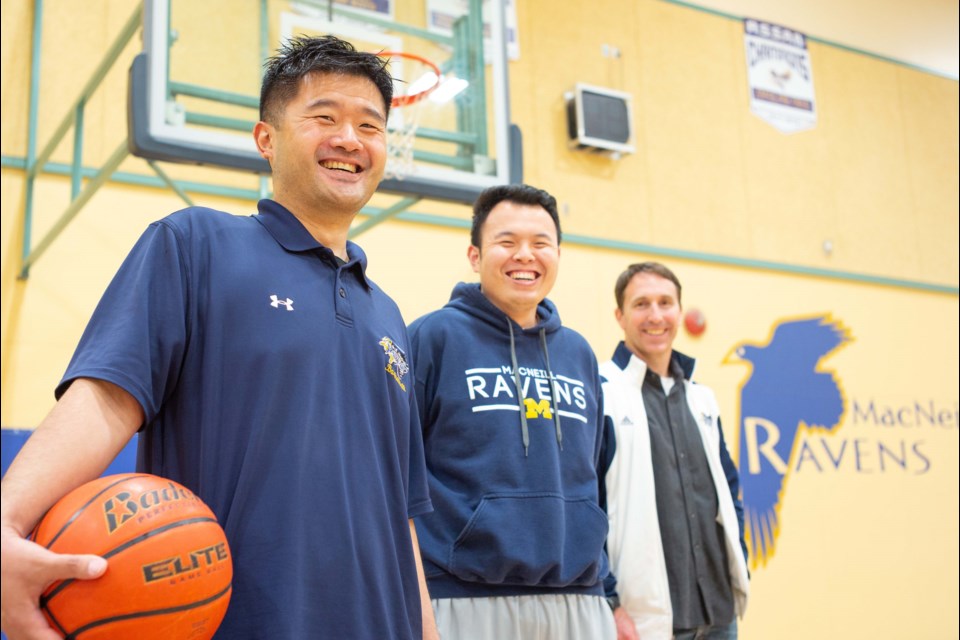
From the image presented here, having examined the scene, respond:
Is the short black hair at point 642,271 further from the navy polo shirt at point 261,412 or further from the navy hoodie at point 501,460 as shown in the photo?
the navy polo shirt at point 261,412

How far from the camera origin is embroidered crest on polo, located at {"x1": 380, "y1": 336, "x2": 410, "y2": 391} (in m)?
1.54

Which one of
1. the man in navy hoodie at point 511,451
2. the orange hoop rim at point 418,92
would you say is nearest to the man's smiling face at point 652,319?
the man in navy hoodie at point 511,451

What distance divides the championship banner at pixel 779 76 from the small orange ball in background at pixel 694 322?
176 centimetres

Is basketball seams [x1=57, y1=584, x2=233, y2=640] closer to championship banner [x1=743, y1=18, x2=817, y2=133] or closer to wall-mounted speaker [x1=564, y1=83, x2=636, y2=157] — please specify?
wall-mounted speaker [x1=564, y1=83, x2=636, y2=157]

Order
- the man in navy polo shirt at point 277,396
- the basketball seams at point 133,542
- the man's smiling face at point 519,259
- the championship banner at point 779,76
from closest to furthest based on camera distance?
the basketball seams at point 133,542
the man in navy polo shirt at point 277,396
the man's smiling face at point 519,259
the championship banner at point 779,76

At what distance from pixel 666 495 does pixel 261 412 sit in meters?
1.66

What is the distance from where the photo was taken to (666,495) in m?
2.67

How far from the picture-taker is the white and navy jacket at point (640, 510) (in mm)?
2512

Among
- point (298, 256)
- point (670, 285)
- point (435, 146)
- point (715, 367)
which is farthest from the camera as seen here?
point (715, 367)

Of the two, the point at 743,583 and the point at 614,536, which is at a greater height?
the point at 614,536

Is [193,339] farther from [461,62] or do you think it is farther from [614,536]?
[461,62]

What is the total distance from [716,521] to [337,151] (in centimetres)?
180

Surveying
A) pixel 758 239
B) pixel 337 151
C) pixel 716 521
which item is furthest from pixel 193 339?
pixel 758 239

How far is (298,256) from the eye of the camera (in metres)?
1.49
